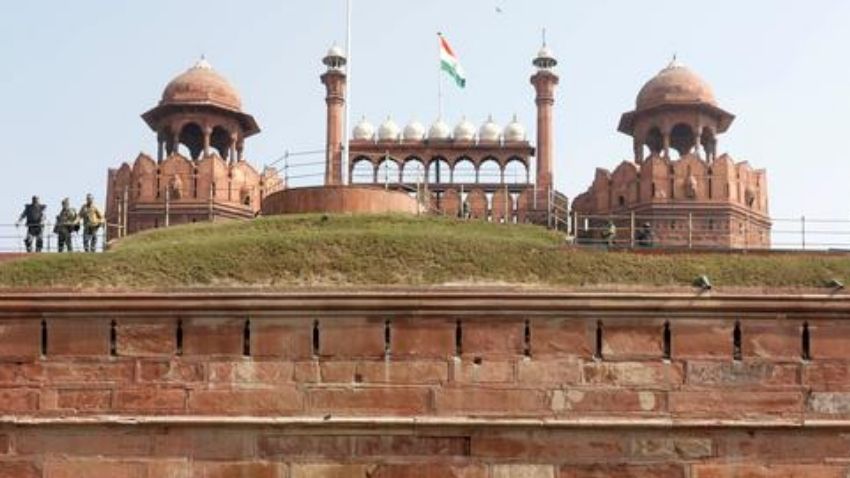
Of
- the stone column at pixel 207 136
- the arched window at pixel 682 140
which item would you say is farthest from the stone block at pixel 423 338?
the arched window at pixel 682 140

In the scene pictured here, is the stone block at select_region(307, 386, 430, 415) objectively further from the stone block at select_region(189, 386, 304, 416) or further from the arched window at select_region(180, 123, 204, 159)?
the arched window at select_region(180, 123, 204, 159)

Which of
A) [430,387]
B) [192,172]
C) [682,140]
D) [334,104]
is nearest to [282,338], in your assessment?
[430,387]

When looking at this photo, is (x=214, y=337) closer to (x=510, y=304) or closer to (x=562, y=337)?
(x=510, y=304)

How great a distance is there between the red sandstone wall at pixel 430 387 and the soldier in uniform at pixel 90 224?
5528 millimetres

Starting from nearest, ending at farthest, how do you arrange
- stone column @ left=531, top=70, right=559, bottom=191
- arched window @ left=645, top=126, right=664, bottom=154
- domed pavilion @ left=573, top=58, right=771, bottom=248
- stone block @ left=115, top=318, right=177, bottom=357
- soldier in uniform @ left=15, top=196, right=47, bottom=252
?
stone block @ left=115, top=318, right=177, bottom=357 < soldier in uniform @ left=15, top=196, right=47, bottom=252 < domed pavilion @ left=573, top=58, right=771, bottom=248 < arched window @ left=645, top=126, right=664, bottom=154 < stone column @ left=531, top=70, right=559, bottom=191

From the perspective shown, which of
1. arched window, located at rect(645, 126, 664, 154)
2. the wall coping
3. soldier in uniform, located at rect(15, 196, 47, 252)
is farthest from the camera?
arched window, located at rect(645, 126, 664, 154)

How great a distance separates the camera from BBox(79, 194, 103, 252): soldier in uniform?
16.0 meters

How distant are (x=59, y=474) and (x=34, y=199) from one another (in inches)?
277

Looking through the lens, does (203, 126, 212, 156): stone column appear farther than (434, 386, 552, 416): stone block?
Yes

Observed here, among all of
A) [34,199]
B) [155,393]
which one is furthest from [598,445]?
[34,199]

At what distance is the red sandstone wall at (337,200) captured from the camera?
1678cm

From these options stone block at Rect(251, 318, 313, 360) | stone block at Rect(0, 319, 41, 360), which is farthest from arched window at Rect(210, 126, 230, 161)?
stone block at Rect(251, 318, 313, 360)

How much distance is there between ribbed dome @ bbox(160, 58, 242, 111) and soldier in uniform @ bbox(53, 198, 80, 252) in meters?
8.96

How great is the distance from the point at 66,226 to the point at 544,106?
Result: 1414cm
